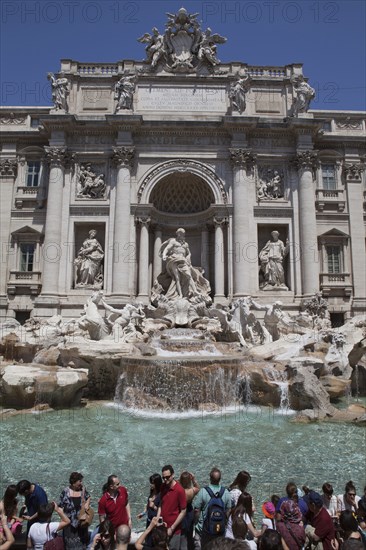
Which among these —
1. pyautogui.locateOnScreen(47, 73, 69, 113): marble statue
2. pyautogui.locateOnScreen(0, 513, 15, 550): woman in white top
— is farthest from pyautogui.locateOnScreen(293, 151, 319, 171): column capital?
pyautogui.locateOnScreen(0, 513, 15, 550): woman in white top

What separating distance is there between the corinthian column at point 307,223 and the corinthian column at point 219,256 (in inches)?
157

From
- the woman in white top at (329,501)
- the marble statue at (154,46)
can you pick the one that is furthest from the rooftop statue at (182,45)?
the woman in white top at (329,501)

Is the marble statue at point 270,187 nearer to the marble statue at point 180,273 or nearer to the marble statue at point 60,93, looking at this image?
the marble statue at point 180,273

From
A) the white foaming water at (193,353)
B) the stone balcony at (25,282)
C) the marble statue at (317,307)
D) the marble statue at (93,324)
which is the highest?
the stone balcony at (25,282)

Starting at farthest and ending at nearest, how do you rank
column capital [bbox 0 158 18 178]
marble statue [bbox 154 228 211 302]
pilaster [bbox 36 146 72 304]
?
column capital [bbox 0 158 18 178] < pilaster [bbox 36 146 72 304] < marble statue [bbox 154 228 211 302]

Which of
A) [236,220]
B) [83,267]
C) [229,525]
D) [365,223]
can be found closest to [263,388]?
[229,525]

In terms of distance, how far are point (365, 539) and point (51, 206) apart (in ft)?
65.8

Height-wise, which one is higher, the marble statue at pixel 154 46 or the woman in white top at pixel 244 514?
the marble statue at pixel 154 46

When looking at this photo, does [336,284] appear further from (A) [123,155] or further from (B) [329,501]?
(B) [329,501]

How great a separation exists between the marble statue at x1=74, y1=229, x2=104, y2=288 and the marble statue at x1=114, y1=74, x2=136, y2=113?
22.0ft

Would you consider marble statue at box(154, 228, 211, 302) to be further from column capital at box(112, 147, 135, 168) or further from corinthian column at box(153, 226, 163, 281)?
column capital at box(112, 147, 135, 168)

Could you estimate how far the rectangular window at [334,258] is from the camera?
2225cm

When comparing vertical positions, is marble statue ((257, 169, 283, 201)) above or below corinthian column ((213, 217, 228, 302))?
above

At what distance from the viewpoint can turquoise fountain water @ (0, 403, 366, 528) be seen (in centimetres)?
723
